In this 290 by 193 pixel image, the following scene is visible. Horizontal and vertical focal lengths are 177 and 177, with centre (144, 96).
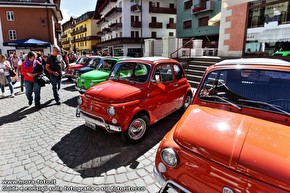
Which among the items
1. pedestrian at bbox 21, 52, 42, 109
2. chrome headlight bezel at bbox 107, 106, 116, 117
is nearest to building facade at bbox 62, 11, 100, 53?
pedestrian at bbox 21, 52, 42, 109

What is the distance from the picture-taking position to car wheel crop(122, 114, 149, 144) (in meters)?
3.83

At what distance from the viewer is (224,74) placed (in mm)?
2842

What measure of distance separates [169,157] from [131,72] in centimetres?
315

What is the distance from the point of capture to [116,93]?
3.92m

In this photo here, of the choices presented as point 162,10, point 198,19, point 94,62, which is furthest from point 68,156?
point 162,10

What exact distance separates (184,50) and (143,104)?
1069cm

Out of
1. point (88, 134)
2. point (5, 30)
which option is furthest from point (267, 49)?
point (5, 30)

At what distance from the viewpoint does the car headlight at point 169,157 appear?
1962 mm

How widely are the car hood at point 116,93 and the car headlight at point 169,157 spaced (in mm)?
1926

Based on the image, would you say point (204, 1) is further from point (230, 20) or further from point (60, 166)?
→ point (60, 166)

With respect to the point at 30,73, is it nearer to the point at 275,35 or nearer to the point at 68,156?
the point at 68,156

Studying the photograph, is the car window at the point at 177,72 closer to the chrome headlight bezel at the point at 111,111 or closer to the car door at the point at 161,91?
the car door at the point at 161,91

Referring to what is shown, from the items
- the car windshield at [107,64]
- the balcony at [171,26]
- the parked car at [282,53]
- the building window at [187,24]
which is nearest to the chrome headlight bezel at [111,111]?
the car windshield at [107,64]

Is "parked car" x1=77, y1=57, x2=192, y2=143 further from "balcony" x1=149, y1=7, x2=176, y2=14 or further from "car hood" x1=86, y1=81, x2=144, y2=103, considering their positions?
"balcony" x1=149, y1=7, x2=176, y2=14
